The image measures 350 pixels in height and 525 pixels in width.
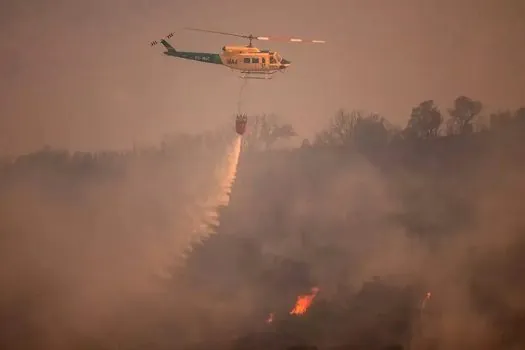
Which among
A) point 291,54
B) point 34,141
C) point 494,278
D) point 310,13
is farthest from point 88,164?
point 494,278

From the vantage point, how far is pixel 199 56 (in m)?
2.54

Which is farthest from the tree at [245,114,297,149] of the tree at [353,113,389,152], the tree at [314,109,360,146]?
the tree at [353,113,389,152]

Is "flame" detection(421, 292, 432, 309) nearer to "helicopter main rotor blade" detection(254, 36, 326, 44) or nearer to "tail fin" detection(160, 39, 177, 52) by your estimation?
"helicopter main rotor blade" detection(254, 36, 326, 44)

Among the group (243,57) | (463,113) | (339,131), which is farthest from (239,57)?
(463,113)

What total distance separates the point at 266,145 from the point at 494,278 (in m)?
1.16

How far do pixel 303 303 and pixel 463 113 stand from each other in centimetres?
111

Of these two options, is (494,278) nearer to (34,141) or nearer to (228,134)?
(228,134)

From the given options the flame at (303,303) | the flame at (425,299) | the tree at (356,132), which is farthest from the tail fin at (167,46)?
the flame at (425,299)

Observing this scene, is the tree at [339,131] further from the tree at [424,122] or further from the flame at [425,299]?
the flame at [425,299]

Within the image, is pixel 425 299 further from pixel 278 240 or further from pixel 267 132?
pixel 267 132

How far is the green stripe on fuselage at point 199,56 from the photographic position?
2521mm

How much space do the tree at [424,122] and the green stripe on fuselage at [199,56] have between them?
896 mm

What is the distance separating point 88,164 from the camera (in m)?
2.43

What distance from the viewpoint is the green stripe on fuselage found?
2521 millimetres
